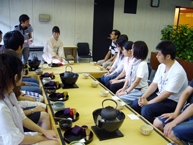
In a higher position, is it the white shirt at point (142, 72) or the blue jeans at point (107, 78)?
the white shirt at point (142, 72)

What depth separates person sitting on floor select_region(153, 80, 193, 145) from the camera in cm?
156

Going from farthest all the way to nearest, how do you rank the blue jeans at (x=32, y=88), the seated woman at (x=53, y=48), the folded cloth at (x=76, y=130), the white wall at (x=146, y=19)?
the white wall at (x=146, y=19)
the seated woman at (x=53, y=48)
the blue jeans at (x=32, y=88)
the folded cloth at (x=76, y=130)

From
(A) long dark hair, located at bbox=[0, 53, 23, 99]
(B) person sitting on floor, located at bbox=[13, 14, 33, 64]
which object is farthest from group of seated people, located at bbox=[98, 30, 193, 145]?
(B) person sitting on floor, located at bbox=[13, 14, 33, 64]

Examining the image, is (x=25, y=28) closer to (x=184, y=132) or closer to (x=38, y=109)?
(x=38, y=109)

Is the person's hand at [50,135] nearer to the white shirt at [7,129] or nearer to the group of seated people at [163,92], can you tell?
the white shirt at [7,129]

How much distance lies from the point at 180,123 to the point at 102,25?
16.2 feet

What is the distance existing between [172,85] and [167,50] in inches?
14.9

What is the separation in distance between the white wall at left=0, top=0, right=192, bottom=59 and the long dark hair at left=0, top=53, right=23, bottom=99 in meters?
4.71

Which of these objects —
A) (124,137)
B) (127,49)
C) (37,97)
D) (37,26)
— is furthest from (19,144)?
(37,26)

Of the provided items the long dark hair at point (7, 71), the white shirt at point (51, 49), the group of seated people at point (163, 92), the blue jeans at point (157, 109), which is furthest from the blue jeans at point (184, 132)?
the white shirt at point (51, 49)

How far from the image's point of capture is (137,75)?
99.2 inches

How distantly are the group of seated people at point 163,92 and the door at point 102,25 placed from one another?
329 cm

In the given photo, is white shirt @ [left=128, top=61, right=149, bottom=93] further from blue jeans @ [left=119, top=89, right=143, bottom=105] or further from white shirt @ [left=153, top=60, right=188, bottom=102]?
white shirt @ [left=153, top=60, right=188, bottom=102]

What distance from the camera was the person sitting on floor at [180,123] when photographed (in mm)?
1561
